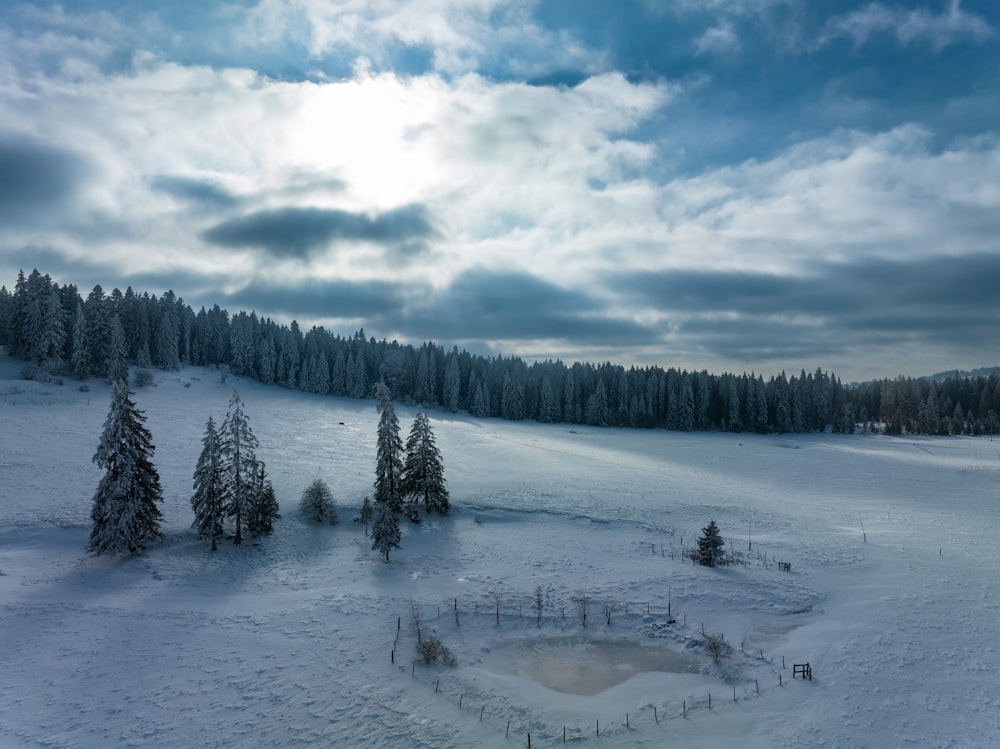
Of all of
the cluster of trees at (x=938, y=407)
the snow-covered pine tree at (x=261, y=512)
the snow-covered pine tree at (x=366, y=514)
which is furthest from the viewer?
the cluster of trees at (x=938, y=407)

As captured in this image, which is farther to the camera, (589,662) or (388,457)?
(388,457)

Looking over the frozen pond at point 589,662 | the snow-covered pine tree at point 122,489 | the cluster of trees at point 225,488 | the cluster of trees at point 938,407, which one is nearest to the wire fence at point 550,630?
the frozen pond at point 589,662

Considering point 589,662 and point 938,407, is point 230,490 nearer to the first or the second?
point 589,662

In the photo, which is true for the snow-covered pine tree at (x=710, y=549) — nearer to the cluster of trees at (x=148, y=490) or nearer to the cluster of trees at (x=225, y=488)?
the cluster of trees at (x=225, y=488)

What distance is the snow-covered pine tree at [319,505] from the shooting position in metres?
41.1

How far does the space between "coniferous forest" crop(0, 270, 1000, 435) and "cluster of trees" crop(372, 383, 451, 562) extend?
79738mm

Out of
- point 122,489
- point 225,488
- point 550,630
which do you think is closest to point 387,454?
point 225,488

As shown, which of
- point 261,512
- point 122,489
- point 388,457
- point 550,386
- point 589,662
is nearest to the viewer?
point 589,662

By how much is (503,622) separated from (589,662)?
507cm

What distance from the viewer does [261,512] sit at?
126 ft

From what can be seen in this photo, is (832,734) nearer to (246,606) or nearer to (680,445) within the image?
(246,606)

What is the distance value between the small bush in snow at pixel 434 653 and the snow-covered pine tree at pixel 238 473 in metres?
20.0

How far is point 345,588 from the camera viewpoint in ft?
98.4

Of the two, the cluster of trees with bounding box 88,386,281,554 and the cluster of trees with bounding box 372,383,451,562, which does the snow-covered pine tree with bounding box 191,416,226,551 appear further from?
the cluster of trees with bounding box 372,383,451,562
